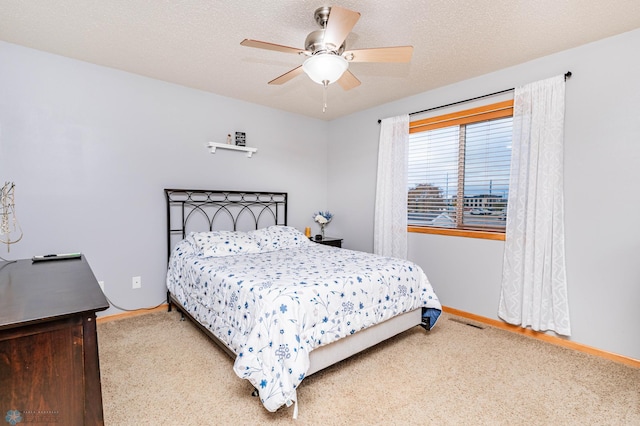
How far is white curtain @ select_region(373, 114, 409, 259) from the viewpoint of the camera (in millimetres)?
3785

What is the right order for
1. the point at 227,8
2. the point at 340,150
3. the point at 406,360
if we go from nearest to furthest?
the point at 227,8, the point at 406,360, the point at 340,150

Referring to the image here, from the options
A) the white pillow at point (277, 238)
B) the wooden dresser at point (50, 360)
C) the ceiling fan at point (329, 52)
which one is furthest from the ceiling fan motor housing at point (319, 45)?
the white pillow at point (277, 238)

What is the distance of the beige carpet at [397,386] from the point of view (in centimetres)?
180

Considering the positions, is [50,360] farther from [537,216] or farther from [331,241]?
[331,241]

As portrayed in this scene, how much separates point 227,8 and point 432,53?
1690 millimetres

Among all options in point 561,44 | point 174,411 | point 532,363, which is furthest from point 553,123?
point 174,411

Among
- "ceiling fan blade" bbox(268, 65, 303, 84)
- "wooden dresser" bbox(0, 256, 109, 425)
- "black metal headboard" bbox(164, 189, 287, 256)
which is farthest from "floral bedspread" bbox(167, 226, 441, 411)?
"ceiling fan blade" bbox(268, 65, 303, 84)

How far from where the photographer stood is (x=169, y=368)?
2.29 m

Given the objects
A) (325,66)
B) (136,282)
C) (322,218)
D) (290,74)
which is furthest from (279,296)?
(322,218)

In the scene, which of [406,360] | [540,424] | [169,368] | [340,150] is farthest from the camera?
A: [340,150]

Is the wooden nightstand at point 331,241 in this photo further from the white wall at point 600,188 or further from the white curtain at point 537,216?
the white curtain at point 537,216

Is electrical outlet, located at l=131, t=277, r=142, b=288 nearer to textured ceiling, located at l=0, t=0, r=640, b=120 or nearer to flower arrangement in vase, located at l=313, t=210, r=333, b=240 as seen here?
textured ceiling, located at l=0, t=0, r=640, b=120

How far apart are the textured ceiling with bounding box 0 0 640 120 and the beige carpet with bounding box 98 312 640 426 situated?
2494 mm

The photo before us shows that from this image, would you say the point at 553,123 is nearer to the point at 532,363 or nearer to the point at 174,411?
the point at 532,363
